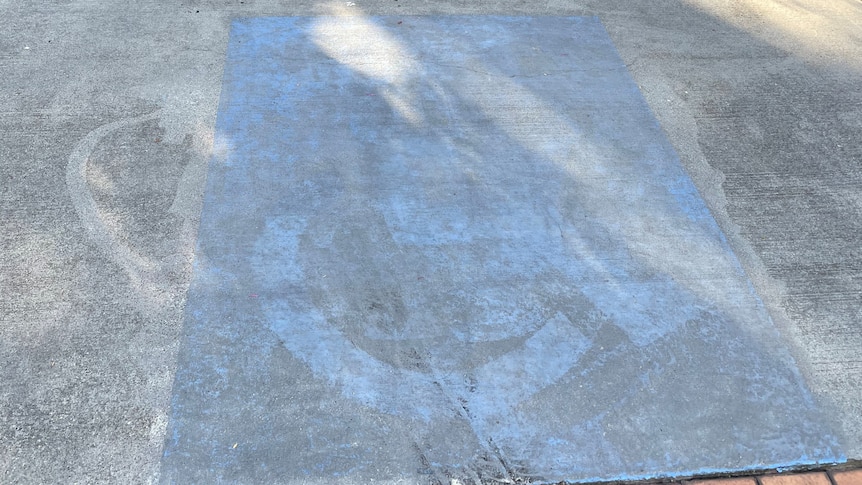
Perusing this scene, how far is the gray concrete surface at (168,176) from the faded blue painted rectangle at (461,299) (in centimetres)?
17

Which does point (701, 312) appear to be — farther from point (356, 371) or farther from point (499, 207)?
point (356, 371)

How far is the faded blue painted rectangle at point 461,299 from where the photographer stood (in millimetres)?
2584

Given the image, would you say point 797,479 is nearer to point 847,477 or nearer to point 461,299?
point 847,477

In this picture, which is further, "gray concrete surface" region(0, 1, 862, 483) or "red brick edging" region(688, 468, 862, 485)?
"gray concrete surface" region(0, 1, 862, 483)

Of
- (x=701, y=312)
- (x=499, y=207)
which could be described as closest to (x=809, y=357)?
(x=701, y=312)

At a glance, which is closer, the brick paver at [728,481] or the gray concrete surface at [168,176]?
the brick paver at [728,481]

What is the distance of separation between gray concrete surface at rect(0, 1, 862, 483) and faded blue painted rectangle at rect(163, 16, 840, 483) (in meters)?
0.17

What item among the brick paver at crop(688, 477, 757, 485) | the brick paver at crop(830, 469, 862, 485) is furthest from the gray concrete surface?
the brick paver at crop(688, 477, 757, 485)

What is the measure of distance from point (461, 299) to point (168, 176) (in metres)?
1.98

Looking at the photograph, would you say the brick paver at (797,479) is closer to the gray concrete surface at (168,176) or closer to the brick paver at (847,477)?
the brick paver at (847,477)

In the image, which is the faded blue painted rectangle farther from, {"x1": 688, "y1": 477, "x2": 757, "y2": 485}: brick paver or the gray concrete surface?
the gray concrete surface

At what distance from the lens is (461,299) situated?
10.2 feet

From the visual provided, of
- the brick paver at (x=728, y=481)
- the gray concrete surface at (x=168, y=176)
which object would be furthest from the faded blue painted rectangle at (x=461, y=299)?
the gray concrete surface at (x=168, y=176)

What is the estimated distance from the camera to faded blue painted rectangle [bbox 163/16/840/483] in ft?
8.48
